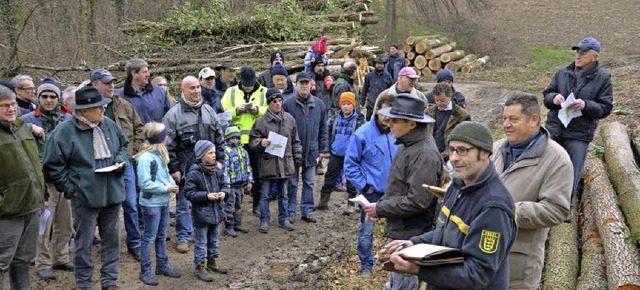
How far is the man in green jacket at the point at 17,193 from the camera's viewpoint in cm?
496

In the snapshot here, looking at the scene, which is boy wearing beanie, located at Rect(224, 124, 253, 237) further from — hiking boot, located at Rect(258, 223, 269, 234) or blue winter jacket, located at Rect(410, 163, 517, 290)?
blue winter jacket, located at Rect(410, 163, 517, 290)

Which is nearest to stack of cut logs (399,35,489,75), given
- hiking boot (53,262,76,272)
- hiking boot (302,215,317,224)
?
hiking boot (302,215,317,224)

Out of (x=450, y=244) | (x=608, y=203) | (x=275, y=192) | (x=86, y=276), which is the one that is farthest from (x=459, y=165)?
(x=275, y=192)

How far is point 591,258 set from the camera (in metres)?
6.25

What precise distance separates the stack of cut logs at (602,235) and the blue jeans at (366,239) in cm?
193

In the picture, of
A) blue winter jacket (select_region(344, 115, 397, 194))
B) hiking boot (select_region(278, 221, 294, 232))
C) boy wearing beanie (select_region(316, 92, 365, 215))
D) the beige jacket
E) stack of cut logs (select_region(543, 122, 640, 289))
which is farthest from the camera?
boy wearing beanie (select_region(316, 92, 365, 215))

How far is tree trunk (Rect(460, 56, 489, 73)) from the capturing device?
967 inches

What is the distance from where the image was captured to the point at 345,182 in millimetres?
10188

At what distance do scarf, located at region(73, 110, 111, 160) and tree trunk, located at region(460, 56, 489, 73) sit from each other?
20.8m

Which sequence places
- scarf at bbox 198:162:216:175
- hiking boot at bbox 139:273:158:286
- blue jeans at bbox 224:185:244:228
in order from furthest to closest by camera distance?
blue jeans at bbox 224:185:244:228
scarf at bbox 198:162:216:175
hiking boot at bbox 139:273:158:286

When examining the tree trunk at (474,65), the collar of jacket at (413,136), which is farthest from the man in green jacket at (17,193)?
the tree trunk at (474,65)

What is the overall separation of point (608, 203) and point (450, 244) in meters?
5.09

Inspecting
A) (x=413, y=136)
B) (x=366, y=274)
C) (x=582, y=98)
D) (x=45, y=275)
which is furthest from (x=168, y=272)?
(x=582, y=98)

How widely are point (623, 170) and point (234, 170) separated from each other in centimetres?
584
